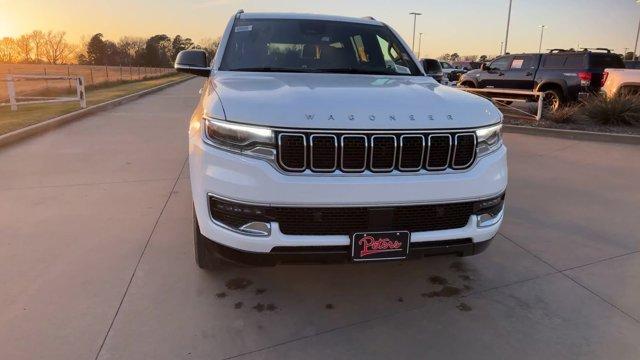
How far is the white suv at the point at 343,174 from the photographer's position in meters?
2.47

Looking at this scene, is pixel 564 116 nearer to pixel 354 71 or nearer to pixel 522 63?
pixel 522 63

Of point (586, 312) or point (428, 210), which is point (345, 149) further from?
point (586, 312)

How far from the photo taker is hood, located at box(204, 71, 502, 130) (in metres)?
2.49

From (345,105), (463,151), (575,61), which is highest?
(575,61)

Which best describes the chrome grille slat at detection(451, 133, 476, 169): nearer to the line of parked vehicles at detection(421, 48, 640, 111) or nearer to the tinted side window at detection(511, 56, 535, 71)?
the line of parked vehicles at detection(421, 48, 640, 111)

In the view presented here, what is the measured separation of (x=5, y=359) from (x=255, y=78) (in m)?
2.21

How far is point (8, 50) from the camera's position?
7325 centimetres

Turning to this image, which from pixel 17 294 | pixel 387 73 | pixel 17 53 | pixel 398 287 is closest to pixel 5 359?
pixel 17 294

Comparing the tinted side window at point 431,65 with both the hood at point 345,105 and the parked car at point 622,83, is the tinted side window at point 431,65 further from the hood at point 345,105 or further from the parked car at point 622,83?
the parked car at point 622,83

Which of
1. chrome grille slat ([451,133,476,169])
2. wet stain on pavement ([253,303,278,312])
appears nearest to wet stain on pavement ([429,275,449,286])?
chrome grille slat ([451,133,476,169])

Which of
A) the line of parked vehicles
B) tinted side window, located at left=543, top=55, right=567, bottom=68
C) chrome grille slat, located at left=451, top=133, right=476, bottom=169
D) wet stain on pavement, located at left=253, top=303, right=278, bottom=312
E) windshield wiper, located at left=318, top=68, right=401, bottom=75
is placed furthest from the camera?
tinted side window, located at left=543, top=55, right=567, bottom=68

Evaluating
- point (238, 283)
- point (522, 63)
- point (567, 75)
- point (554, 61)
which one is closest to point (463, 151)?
point (238, 283)

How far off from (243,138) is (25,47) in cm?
10320

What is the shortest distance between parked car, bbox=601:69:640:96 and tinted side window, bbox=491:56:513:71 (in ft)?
11.7
